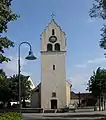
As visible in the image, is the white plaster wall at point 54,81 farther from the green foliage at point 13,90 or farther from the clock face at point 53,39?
A: the green foliage at point 13,90

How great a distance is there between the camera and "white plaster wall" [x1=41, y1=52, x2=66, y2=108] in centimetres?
7719

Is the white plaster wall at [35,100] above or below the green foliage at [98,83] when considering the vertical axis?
below

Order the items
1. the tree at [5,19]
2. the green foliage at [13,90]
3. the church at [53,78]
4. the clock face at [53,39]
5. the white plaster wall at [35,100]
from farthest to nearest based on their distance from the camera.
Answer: the green foliage at [13,90] → the white plaster wall at [35,100] → the clock face at [53,39] → the church at [53,78] → the tree at [5,19]

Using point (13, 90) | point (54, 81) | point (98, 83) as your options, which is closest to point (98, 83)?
point (98, 83)

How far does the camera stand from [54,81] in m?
77.3

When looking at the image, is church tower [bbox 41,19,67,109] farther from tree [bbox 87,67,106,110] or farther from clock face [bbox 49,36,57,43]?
tree [bbox 87,67,106,110]

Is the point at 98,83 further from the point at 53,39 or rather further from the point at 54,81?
the point at 53,39

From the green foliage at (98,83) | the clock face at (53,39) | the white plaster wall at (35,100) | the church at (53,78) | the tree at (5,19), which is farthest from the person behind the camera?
the white plaster wall at (35,100)

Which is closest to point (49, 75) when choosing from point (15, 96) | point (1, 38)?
point (15, 96)

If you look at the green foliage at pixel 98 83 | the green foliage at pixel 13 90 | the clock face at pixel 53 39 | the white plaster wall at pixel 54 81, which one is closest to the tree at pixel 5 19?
the green foliage at pixel 98 83

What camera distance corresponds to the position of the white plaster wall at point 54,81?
77.2m

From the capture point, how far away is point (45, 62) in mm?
78000

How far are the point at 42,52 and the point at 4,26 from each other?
6388 cm

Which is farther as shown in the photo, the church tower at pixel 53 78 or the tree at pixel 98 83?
the church tower at pixel 53 78
